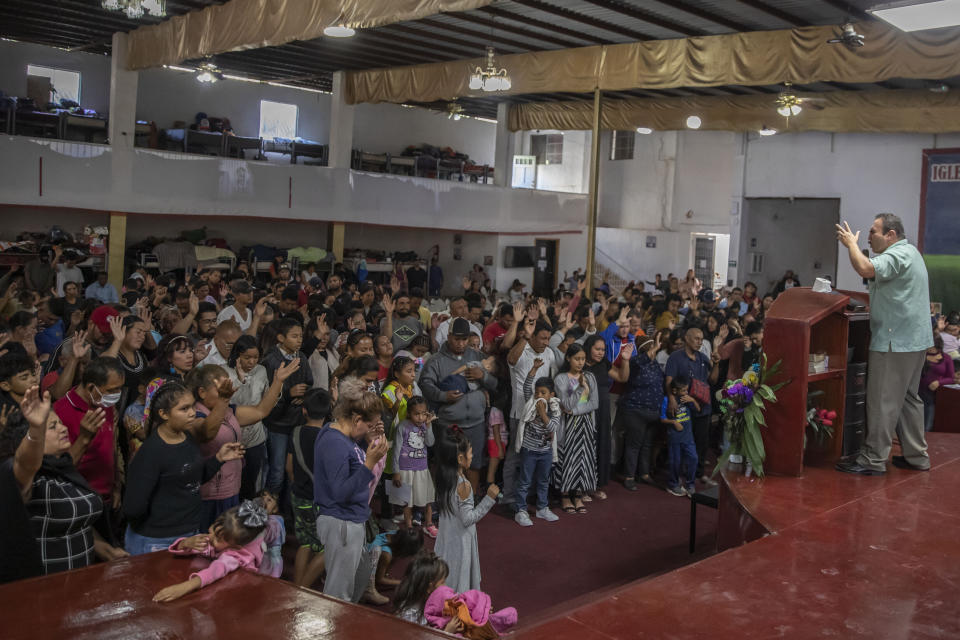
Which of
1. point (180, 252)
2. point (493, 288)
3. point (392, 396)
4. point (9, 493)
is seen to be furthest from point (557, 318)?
point (493, 288)

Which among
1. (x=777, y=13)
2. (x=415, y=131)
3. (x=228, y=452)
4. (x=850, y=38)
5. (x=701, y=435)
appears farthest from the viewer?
(x=415, y=131)

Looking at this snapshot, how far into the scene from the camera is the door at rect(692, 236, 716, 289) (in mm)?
21688

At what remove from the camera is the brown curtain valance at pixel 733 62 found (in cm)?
1038

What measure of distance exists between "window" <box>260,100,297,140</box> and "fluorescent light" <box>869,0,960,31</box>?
1666 centimetres

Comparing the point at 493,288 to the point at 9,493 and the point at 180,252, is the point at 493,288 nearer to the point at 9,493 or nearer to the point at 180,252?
the point at 180,252

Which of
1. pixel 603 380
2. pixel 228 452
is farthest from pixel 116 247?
pixel 228 452

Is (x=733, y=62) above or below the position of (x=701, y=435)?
above

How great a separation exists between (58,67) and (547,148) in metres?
11.7

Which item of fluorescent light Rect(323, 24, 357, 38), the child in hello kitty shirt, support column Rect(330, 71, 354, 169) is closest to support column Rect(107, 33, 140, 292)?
support column Rect(330, 71, 354, 169)

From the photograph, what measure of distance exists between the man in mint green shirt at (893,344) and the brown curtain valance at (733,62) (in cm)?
654

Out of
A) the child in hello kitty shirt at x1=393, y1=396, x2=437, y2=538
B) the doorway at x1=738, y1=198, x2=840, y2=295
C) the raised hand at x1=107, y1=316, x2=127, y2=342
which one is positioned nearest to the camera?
the raised hand at x1=107, y1=316, x2=127, y2=342

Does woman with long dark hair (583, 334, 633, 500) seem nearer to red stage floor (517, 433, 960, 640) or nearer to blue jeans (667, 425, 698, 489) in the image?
blue jeans (667, 425, 698, 489)

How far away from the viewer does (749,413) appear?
5.01 meters

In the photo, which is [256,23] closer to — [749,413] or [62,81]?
[749,413]
